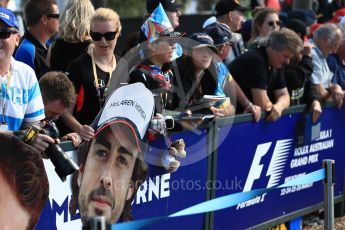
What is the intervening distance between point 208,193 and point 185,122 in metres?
0.91

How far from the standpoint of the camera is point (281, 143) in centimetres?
834

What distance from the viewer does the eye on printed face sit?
5.86 metres

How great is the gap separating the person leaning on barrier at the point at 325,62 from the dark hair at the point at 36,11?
3.33 meters

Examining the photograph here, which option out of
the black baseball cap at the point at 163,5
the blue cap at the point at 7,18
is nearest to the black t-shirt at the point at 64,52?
the black baseball cap at the point at 163,5

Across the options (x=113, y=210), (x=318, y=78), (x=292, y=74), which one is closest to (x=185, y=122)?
(x=113, y=210)

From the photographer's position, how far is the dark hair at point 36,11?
696 centimetres

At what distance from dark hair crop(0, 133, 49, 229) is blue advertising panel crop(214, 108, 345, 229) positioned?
229cm

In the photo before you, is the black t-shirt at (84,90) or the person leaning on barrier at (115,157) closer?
the person leaning on barrier at (115,157)

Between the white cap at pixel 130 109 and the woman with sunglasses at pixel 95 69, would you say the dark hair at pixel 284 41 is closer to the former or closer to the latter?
the woman with sunglasses at pixel 95 69

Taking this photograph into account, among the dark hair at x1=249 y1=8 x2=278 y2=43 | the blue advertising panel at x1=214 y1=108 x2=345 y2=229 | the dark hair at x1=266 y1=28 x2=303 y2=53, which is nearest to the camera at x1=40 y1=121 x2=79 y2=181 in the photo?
the blue advertising panel at x1=214 y1=108 x2=345 y2=229

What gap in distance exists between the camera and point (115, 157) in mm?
6039

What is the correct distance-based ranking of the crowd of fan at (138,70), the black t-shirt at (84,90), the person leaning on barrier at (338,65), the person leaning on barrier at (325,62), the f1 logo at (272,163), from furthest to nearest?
1. the person leaning on barrier at (338,65)
2. the person leaning on barrier at (325,62)
3. the f1 logo at (272,163)
4. the black t-shirt at (84,90)
5. the crowd of fan at (138,70)

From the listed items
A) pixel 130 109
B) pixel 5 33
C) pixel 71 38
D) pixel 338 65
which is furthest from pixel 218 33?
pixel 5 33

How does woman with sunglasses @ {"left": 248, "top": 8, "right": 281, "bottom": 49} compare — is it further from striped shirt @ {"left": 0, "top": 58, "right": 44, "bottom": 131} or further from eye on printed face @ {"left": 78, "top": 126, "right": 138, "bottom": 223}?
striped shirt @ {"left": 0, "top": 58, "right": 44, "bottom": 131}
